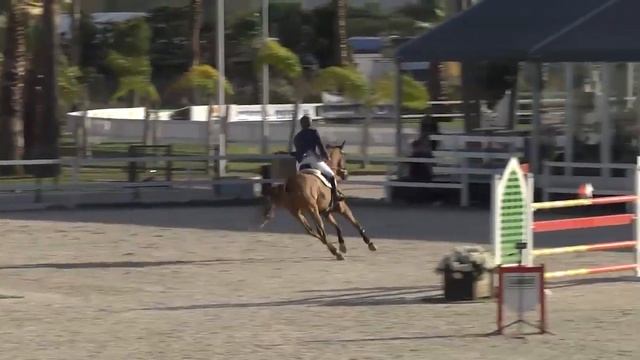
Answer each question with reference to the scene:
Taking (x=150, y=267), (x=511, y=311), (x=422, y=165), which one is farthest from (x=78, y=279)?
(x=422, y=165)

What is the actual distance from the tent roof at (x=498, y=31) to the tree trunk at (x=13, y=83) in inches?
393

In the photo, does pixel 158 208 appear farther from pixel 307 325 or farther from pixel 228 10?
pixel 228 10

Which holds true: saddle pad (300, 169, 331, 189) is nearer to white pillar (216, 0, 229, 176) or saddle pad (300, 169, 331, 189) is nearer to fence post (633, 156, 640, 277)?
fence post (633, 156, 640, 277)

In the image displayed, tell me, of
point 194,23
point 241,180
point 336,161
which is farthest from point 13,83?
point 194,23

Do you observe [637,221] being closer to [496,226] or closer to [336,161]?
[496,226]

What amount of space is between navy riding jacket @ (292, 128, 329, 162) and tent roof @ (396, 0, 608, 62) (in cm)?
671

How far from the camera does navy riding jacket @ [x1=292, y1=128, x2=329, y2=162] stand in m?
18.0

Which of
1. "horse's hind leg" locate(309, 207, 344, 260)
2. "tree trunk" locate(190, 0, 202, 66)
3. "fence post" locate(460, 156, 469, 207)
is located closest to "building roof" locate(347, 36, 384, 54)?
"tree trunk" locate(190, 0, 202, 66)

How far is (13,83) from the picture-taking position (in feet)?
102

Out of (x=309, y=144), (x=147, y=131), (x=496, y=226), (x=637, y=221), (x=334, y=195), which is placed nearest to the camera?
(x=496, y=226)

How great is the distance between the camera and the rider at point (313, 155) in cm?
1805

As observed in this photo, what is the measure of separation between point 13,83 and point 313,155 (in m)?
14.9

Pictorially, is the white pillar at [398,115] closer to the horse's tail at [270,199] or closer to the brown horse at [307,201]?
the brown horse at [307,201]

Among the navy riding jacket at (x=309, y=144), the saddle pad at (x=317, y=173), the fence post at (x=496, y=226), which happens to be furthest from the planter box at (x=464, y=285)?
the navy riding jacket at (x=309, y=144)
